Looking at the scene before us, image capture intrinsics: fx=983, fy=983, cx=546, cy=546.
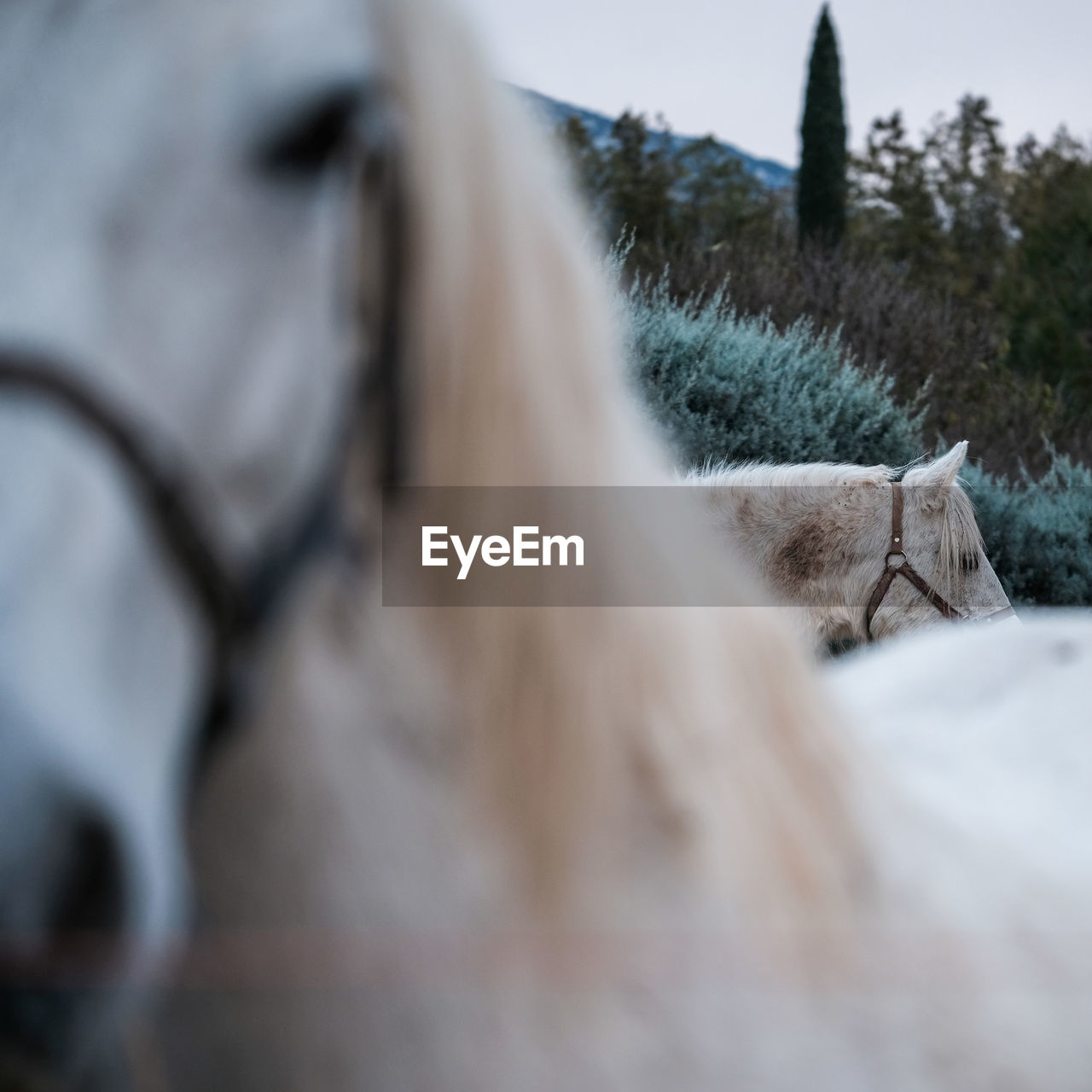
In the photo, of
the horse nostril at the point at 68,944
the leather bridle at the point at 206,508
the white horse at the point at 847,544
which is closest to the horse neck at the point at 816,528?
the white horse at the point at 847,544

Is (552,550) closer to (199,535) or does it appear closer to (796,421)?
(199,535)

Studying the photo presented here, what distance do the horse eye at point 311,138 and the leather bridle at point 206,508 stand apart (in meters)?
0.02

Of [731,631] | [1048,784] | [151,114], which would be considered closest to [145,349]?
[151,114]

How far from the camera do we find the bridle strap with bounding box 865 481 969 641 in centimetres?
323

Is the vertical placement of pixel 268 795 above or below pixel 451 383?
below

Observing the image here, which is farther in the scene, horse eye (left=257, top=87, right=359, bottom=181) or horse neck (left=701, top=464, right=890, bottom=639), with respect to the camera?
horse neck (left=701, top=464, right=890, bottom=639)

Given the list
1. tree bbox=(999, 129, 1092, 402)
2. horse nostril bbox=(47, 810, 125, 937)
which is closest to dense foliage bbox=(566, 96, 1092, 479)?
tree bbox=(999, 129, 1092, 402)

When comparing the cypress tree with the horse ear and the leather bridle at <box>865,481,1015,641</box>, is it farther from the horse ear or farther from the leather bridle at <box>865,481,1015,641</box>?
the leather bridle at <box>865,481,1015,641</box>

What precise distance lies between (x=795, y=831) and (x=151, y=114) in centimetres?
57

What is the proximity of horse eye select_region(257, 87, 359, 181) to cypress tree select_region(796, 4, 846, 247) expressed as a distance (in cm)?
1381

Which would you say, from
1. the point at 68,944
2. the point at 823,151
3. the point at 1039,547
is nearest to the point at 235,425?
the point at 68,944

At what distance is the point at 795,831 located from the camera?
0.66 metres

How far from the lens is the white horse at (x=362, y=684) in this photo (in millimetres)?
460

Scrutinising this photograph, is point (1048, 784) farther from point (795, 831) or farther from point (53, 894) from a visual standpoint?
point (53, 894)
